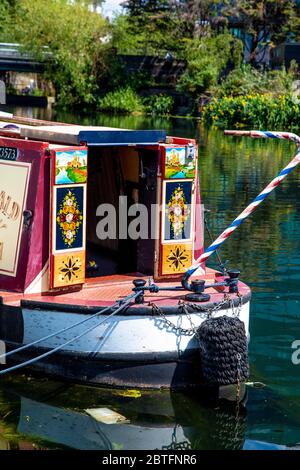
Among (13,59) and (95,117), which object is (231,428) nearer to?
(95,117)

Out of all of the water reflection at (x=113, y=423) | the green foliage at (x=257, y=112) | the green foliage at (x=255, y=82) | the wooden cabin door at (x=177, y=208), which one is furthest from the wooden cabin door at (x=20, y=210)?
the green foliage at (x=255, y=82)

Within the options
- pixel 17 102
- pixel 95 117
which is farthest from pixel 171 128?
pixel 17 102

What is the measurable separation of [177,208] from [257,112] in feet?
113

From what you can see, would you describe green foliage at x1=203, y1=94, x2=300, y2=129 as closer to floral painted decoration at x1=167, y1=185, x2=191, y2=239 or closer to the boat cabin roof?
floral painted decoration at x1=167, y1=185, x2=191, y2=239

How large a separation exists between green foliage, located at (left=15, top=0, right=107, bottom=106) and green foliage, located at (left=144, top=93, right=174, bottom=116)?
403 cm

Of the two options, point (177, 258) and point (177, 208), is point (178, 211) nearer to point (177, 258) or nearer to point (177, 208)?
point (177, 208)

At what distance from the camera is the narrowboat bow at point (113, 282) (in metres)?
10.3

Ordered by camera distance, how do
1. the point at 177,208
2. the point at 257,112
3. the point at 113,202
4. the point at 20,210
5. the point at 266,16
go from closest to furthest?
the point at 20,210
the point at 177,208
the point at 113,202
the point at 257,112
the point at 266,16

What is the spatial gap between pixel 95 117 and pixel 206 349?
3948 centimetres

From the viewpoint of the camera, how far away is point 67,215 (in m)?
10.7

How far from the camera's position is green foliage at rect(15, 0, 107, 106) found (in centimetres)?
5750

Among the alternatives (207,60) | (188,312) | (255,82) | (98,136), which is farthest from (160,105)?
(188,312)

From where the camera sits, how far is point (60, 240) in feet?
35.2

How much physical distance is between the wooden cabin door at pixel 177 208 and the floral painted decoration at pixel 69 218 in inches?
43.0
